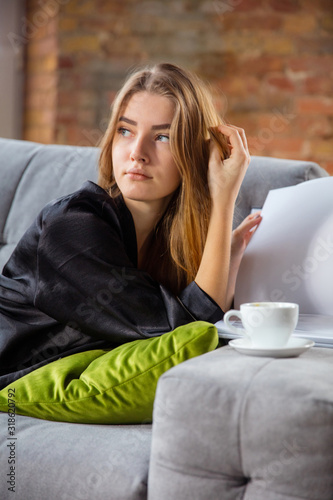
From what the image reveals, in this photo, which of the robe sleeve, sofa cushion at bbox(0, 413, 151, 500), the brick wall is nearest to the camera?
sofa cushion at bbox(0, 413, 151, 500)

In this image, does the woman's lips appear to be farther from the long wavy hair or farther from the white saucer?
the white saucer

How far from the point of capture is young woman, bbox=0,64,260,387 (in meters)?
1.19

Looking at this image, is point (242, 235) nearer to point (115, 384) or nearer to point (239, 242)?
point (239, 242)

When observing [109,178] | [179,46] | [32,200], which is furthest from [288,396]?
[179,46]

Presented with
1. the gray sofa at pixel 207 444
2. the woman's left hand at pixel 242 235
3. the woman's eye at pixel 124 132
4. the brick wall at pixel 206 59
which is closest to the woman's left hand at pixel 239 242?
the woman's left hand at pixel 242 235

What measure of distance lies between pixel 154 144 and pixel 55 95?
6.79 feet

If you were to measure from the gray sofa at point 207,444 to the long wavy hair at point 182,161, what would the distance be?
438 millimetres

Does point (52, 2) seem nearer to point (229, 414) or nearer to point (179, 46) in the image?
point (179, 46)

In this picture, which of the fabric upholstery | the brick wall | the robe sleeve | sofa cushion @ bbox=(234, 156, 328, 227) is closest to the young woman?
the robe sleeve

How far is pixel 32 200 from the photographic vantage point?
5.85 feet

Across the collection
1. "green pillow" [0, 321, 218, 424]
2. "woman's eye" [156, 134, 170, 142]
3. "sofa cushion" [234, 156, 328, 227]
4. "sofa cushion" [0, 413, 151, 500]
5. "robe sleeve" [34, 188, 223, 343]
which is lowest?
"sofa cushion" [0, 413, 151, 500]

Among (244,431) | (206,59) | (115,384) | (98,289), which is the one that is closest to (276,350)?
(244,431)

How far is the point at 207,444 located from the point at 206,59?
268 centimetres

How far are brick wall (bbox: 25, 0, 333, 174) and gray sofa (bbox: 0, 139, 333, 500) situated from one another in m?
2.31
